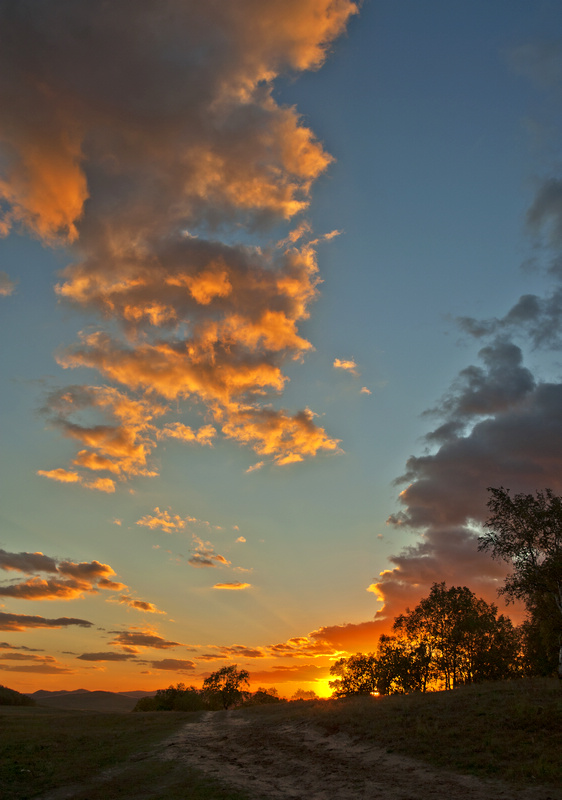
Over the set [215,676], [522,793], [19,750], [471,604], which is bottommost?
[215,676]

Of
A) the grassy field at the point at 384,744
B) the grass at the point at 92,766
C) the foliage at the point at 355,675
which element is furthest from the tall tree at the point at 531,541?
the foliage at the point at 355,675

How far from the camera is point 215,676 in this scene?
120250mm

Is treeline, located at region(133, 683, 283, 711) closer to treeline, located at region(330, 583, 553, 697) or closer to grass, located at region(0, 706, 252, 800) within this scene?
treeline, located at region(330, 583, 553, 697)

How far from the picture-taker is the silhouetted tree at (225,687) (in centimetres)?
11738

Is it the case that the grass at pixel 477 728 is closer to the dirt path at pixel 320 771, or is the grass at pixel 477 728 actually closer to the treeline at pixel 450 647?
the dirt path at pixel 320 771

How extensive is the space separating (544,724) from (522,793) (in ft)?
31.1

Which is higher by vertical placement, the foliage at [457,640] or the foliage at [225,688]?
the foliage at [457,640]

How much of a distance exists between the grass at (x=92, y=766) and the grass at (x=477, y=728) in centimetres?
1143

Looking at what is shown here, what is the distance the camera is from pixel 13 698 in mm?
85500

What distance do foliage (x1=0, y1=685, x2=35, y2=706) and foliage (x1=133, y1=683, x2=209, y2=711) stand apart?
26.6m

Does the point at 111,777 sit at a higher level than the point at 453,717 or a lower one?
lower

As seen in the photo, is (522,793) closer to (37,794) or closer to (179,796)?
(179,796)

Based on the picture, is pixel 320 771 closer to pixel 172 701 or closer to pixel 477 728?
pixel 477 728

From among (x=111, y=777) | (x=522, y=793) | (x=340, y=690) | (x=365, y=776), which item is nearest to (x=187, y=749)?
(x=111, y=777)
